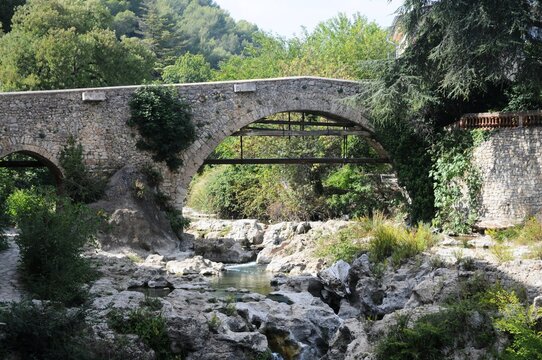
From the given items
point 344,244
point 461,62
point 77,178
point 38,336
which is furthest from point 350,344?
point 77,178

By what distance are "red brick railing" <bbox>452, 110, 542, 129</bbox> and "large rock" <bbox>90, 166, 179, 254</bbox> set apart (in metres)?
8.16

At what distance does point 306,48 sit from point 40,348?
27.4m

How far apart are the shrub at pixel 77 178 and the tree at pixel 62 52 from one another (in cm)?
684

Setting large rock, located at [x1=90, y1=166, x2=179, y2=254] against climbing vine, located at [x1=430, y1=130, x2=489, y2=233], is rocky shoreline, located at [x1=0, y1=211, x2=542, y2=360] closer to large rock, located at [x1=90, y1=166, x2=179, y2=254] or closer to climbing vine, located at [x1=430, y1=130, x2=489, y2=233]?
large rock, located at [x1=90, y1=166, x2=179, y2=254]

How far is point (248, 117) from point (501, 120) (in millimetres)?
6595

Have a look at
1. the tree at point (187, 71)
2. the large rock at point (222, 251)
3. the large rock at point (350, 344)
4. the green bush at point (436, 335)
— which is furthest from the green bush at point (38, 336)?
the tree at point (187, 71)

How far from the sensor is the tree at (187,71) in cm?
4793

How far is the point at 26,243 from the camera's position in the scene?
12.6m

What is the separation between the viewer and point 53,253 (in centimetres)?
1247

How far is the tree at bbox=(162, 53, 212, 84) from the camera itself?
1887 inches

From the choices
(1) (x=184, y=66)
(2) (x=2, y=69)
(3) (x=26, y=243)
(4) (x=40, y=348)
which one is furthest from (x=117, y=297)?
(1) (x=184, y=66)

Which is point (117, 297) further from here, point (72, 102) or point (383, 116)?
point (383, 116)

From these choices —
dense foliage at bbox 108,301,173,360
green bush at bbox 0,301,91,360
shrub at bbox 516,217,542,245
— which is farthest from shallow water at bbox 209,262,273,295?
green bush at bbox 0,301,91,360

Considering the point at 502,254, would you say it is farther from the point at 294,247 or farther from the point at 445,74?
the point at 294,247
